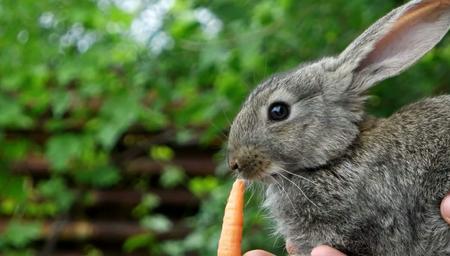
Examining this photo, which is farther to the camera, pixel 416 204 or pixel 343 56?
pixel 343 56

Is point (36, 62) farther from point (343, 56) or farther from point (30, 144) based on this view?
point (343, 56)

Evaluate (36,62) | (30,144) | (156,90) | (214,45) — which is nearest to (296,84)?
(214,45)

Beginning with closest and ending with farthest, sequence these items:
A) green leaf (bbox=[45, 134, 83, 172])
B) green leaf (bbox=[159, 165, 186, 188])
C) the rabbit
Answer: the rabbit
green leaf (bbox=[45, 134, 83, 172])
green leaf (bbox=[159, 165, 186, 188])

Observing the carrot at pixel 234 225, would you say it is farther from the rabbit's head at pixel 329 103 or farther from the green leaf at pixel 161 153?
the green leaf at pixel 161 153

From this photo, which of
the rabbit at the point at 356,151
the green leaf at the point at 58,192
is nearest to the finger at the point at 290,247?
the rabbit at the point at 356,151

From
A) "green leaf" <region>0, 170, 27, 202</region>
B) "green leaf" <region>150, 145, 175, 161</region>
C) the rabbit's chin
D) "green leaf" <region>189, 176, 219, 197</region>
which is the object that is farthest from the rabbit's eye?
"green leaf" <region>150, 145, 175, 161</region>

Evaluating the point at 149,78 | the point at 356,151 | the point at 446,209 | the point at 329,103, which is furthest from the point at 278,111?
the point at 149,78

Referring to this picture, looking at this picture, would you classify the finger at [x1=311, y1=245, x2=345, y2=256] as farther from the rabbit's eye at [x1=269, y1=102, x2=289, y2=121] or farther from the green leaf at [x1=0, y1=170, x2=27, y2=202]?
the green leaf at [x1=0, y1=170, x2=27, y2=202]
